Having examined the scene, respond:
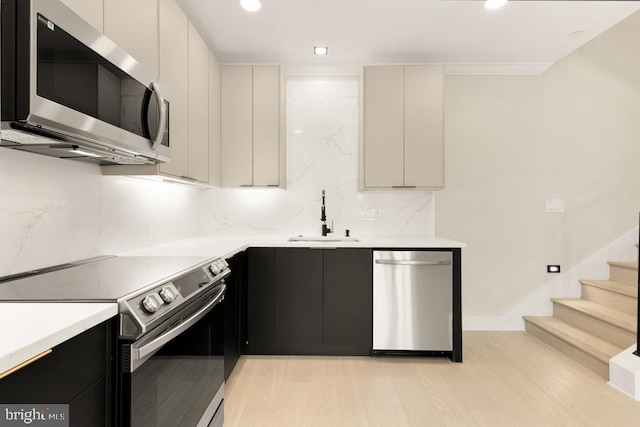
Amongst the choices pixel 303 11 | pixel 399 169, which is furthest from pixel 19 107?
pixel 399 169

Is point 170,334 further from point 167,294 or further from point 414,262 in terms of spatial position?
point 414,262

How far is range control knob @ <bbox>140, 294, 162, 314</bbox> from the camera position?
43.6 inches

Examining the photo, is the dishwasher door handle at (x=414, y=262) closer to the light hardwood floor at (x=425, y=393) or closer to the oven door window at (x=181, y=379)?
the light hardwood floor at (x=425, y=393)

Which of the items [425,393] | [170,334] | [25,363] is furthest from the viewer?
[425,393]

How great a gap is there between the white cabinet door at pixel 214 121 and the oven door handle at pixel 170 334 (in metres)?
1.49

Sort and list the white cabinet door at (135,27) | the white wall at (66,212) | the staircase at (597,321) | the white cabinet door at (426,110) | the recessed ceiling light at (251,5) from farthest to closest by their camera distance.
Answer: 1. the white cabinet door at (426,110)
2. the staircase at (597,321)
3. the recessed ceiling light at (251,5)
4. the white cabinet door at (135,27)
5. the white wall at (66,212)

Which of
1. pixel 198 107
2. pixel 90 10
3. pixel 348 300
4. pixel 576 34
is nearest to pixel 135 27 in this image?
pixel 90 10

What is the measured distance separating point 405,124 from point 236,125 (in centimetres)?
143

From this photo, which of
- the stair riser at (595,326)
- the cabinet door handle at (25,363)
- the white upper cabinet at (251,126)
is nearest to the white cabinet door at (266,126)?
the white upper cabinet at (251,126)

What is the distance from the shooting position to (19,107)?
3.28ft

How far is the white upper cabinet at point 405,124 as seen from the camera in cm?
310

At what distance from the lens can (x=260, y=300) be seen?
9.29 ft

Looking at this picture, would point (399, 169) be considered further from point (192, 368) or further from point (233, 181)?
point (192, 368)

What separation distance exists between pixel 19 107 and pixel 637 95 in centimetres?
468
